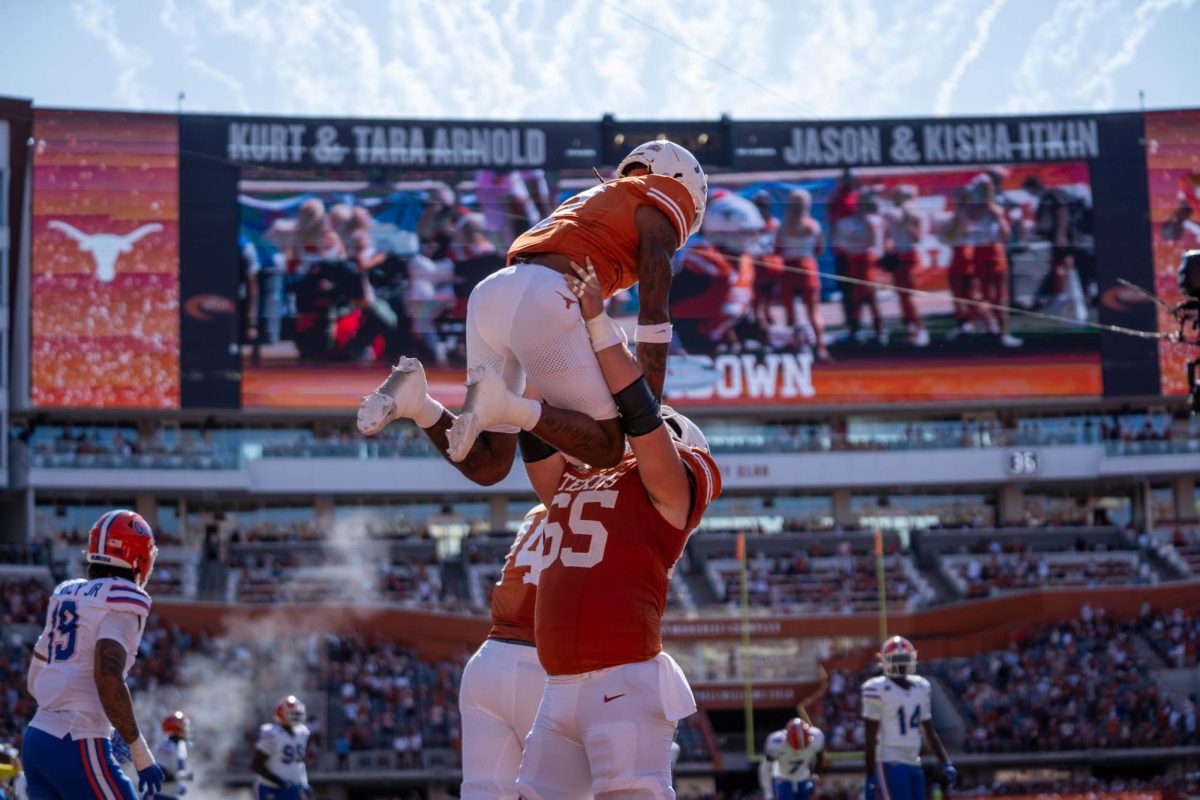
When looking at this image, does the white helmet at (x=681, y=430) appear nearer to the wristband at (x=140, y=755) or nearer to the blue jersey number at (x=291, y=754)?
the wristband at (x=140, y=755)

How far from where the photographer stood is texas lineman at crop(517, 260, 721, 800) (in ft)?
18.0

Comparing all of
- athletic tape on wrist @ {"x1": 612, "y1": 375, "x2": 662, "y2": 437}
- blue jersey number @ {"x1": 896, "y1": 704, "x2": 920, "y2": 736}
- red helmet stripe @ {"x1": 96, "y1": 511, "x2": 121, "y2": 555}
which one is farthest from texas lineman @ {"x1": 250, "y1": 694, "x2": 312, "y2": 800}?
athletic tape on wrist @ {"x1": 612, "y1": 375, "x2": 662, "y2": 437}

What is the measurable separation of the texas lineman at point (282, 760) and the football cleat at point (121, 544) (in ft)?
28.0

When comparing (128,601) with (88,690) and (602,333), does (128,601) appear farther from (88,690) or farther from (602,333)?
(602,333)

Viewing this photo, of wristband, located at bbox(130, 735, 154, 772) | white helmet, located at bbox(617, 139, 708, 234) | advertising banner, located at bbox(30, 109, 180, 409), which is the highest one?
advertising banner, located at bbox(30, 109, 180, 409)

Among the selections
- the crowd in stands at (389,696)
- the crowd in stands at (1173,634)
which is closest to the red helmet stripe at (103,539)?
the crowd in stands at (389,696)

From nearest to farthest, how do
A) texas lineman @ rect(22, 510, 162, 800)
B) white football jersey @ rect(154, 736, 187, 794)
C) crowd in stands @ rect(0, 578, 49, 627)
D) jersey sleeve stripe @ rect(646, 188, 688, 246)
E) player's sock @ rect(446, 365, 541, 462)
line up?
player's sock @ rect(446, 365, 541, 462)
jersey sleeve stripe @ rect(646, 188, 688, 246)
texas lineman @ rect(22, 510, 162, 800)
white football jersey @ rect(154, 736, 187, 794)
crowd in stands @ rect(0, 578, 49, 627)

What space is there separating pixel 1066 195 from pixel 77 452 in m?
31.1

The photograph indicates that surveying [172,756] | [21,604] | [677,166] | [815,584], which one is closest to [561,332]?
[677,166]

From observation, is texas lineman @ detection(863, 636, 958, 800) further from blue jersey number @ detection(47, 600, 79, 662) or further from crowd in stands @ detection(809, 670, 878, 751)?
crowd in stands @ detection(809, 670, 878, 751)

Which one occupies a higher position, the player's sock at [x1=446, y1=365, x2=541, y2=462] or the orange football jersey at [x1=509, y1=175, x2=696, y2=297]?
the orange football jersey at [x1=509, y1=175, x2=696, y2=297]

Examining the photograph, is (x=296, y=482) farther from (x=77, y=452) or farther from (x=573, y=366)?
(x=573, y=366)

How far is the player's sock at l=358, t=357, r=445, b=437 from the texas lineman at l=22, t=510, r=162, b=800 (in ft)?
8.46

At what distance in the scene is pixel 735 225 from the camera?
49562 mm
